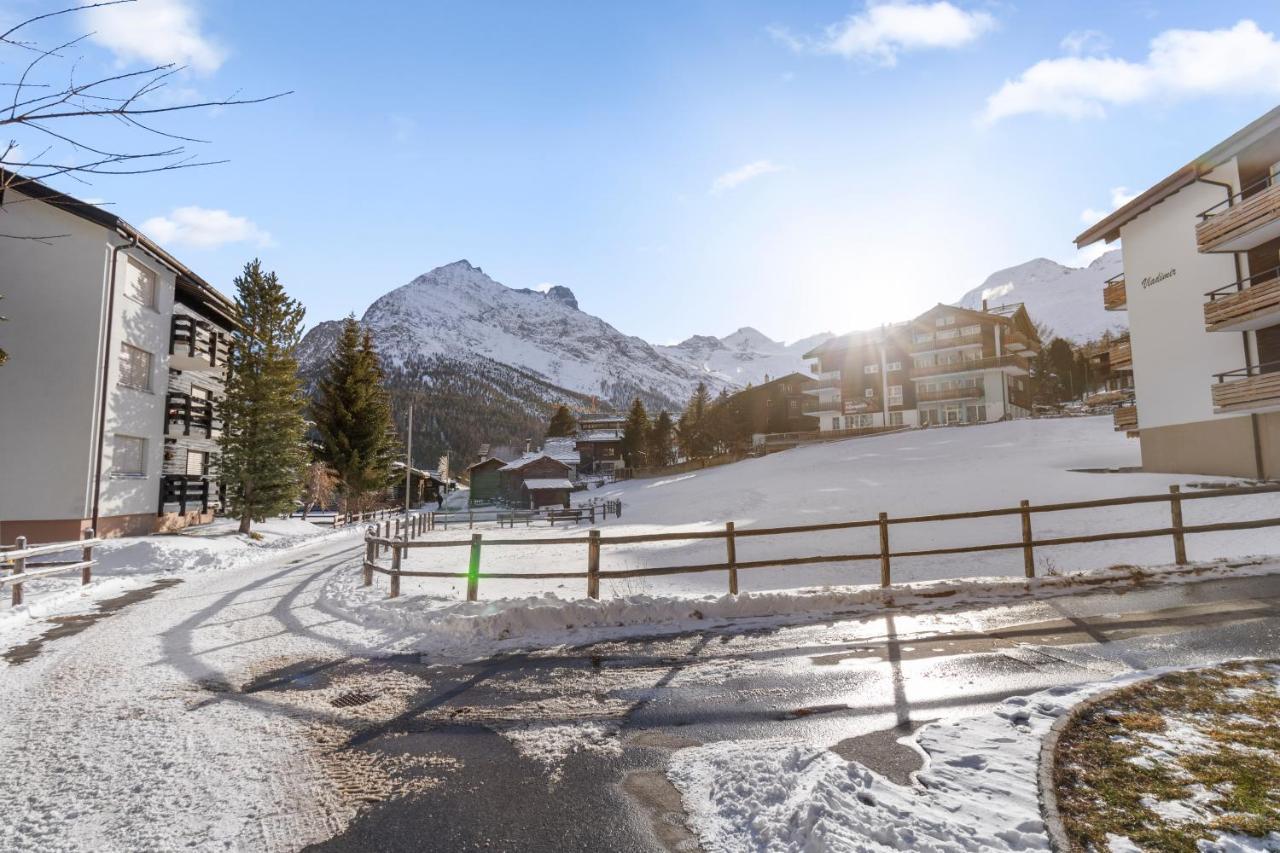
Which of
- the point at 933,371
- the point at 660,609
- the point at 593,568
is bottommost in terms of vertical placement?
the point at 660,609

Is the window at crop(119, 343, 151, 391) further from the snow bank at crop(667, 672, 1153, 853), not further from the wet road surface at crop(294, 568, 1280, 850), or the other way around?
the snow bank at crop(667, 672, 1153, 853)

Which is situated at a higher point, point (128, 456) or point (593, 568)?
point (128, 456)

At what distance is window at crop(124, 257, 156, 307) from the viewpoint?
78.8 feet

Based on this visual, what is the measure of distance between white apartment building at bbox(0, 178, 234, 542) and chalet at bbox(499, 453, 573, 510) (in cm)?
3435

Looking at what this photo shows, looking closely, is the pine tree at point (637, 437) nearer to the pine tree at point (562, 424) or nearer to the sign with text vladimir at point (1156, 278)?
the pine tree at point (562, 424)

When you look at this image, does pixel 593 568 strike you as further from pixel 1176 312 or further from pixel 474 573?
pixel 1176 312

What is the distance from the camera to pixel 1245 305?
19891 mm

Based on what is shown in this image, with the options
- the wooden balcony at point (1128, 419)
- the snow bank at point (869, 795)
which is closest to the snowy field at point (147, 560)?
the snow bank at point (869, 795)

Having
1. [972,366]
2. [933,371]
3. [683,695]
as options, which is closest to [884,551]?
[683,695]

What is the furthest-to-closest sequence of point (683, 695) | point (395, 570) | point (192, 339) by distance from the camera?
point (192, 339) < point (395, 570) < point (683, 695)

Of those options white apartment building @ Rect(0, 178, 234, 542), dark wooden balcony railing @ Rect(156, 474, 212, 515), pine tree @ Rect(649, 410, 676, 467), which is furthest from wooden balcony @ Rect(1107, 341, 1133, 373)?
pine tree @ Rect(649, 410, 676, 467)

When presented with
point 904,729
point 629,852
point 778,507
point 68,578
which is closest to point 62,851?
point 629,852

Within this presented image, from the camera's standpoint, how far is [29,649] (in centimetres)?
845

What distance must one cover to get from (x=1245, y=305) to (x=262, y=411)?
124ft
